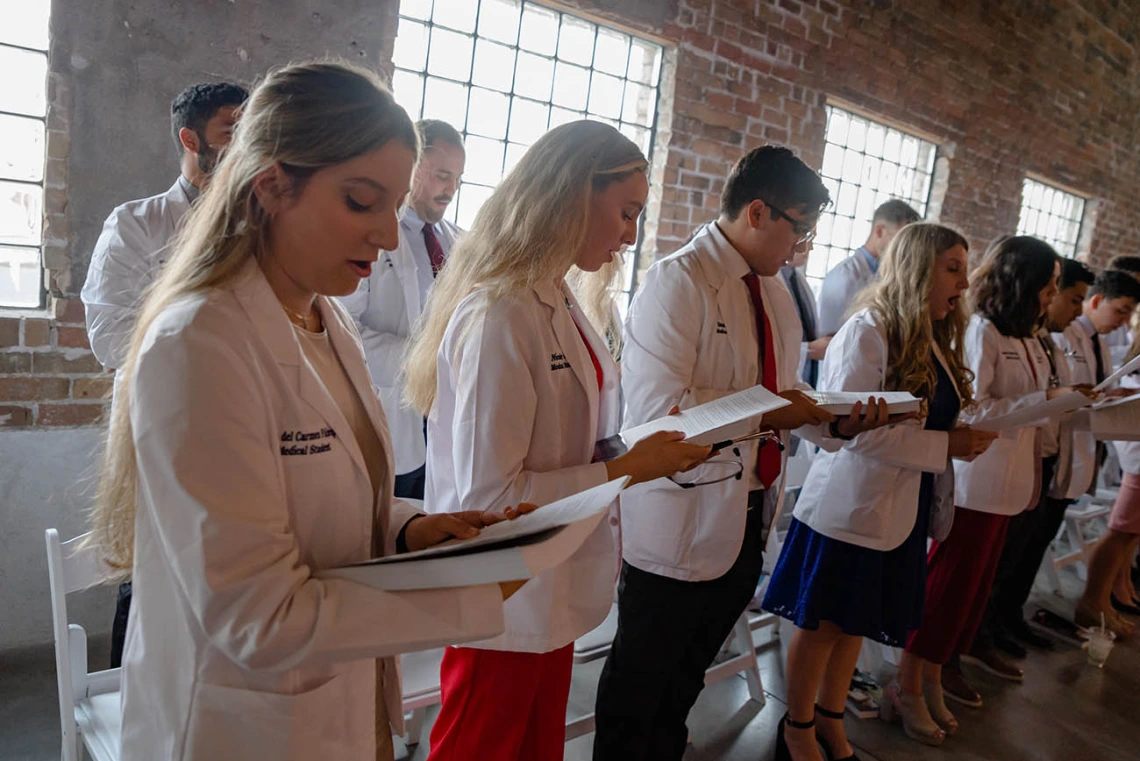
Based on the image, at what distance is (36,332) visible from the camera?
266cm

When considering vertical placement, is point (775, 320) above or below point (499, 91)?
below

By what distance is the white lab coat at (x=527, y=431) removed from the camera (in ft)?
4.80

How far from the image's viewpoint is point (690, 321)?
2012mm

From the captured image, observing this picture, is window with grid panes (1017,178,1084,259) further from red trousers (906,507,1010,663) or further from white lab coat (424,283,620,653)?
white lab coat (424,283,620,653)

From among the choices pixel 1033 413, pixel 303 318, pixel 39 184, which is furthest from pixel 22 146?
pixel 1033 413

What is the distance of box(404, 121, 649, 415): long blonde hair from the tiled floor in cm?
167

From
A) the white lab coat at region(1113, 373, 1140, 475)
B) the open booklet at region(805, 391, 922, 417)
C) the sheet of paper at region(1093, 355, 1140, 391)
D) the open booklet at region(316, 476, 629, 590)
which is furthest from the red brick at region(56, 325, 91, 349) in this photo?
the white lab coat at region(1113, 373, 1140, 475)

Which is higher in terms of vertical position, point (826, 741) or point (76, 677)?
point (76, 677)

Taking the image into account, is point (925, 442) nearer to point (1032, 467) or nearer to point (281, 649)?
point (1032, 467)

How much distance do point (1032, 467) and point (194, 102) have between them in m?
3.19

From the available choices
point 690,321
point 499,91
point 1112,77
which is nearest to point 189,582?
point 690,321

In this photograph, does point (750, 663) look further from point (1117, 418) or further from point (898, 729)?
point (1117, 418)

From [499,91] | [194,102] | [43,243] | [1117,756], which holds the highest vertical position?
[499,91]

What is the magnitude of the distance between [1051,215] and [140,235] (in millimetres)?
8308
